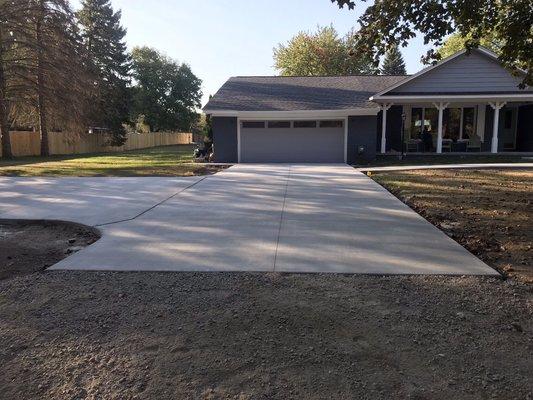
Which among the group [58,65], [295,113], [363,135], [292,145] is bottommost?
[292,145]

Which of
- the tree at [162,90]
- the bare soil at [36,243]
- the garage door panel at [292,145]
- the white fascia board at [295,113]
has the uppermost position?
the tree at [162,90]

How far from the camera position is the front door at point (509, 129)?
24.3m

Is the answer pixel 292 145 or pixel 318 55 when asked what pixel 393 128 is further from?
pixel 318 55

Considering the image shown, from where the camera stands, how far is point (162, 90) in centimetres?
6338

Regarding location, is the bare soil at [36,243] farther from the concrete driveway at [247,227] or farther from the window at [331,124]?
the window at [331,124]

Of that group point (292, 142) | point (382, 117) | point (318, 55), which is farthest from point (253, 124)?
point (318, 55)

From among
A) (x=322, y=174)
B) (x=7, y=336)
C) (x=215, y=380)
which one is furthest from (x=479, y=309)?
(x=322, y=174)

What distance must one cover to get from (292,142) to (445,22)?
13.5 meters

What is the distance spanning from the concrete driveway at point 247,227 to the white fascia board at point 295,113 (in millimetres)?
8929

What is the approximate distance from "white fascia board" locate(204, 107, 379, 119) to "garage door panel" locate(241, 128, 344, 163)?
688 millimetres

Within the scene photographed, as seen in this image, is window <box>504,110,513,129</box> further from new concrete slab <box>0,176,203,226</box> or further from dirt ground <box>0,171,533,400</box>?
dirt ground <box>0,171,533,400</box>

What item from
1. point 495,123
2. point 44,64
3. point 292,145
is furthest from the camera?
point 44,64

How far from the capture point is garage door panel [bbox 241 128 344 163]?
22.2 metres

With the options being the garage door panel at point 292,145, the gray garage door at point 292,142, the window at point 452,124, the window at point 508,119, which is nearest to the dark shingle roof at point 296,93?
the gray garage door at point 292,142
